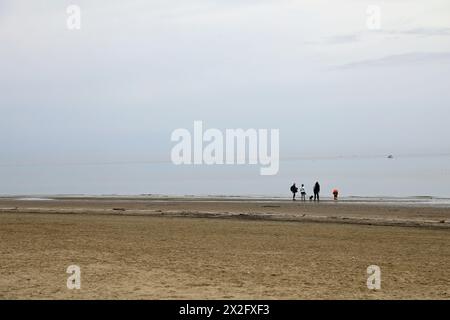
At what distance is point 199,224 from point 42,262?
11.3 meters

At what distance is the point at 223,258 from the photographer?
15.8 metres

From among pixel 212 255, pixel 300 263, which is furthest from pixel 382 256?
pixel 212 255

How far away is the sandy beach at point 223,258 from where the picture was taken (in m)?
11.8

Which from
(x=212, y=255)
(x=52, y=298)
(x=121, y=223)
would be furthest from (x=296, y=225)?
(x=52, y=298)

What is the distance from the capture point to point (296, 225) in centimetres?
2530

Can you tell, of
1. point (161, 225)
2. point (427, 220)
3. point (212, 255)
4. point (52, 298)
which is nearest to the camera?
point (52, 298)

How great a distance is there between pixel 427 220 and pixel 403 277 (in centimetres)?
1547

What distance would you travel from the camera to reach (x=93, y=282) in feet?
40.7

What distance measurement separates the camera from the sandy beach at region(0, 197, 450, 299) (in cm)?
1179

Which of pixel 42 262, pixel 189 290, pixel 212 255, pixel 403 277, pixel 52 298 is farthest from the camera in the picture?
pixel 212 255

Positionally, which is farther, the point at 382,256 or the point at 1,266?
the point at 382,256

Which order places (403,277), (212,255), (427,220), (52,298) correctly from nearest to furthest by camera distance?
(52,298)
(403,277)
(212,255)
(427,220)
